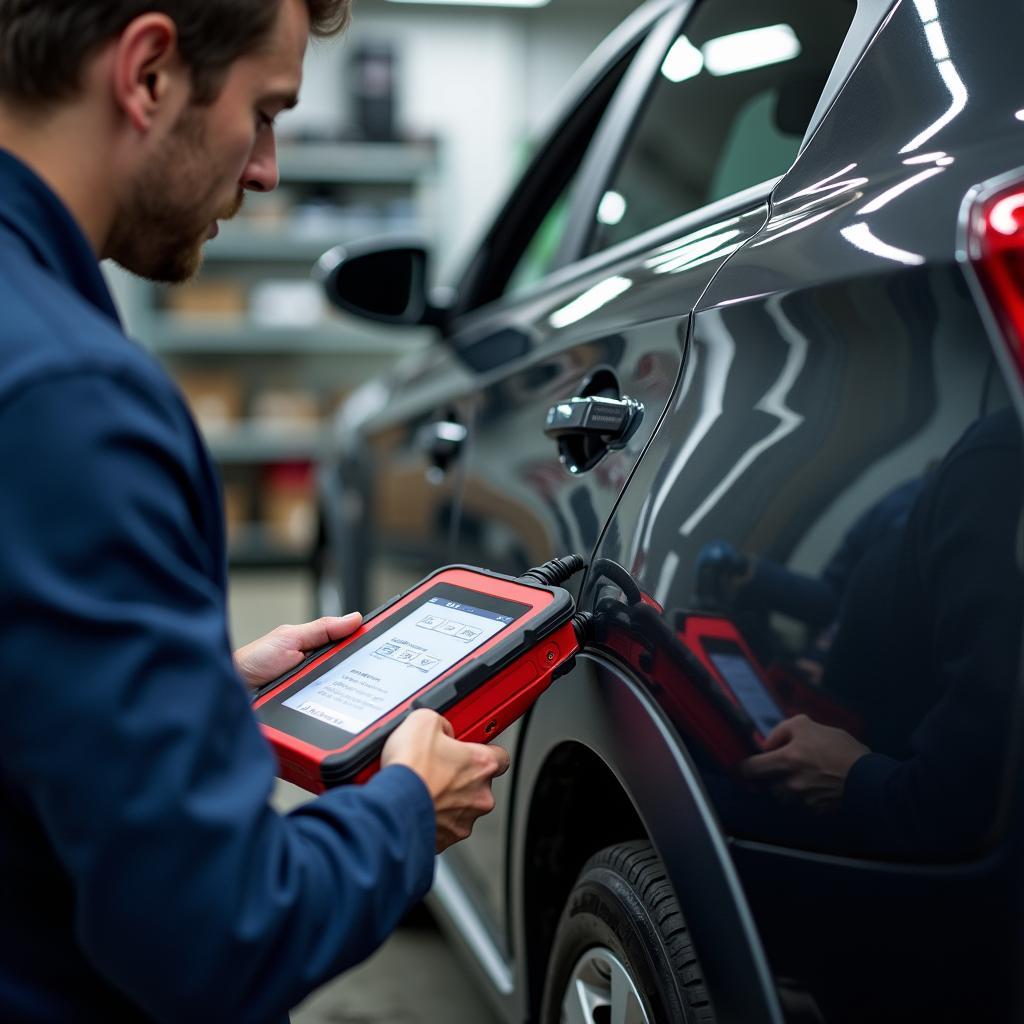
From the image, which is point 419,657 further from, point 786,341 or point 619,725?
point 786,341

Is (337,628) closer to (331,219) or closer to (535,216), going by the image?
(535,216)

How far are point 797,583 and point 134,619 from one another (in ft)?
1.42

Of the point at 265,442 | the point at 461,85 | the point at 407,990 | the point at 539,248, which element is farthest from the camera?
the point at 461,85

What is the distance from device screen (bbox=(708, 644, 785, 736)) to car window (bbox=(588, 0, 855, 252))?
51 cm

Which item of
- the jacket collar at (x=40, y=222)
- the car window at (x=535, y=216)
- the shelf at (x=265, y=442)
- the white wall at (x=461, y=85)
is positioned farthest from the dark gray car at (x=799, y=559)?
the white wall at (x=461, y=85)

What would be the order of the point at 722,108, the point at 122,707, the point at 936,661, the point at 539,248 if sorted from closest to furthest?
the point at 122,707 < the point at 936,661 < the point at 722,108 < the point at 539,248

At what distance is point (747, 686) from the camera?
0.88 metres

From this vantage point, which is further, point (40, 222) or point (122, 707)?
point (40, 222)

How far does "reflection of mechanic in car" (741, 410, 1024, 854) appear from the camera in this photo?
71 cm

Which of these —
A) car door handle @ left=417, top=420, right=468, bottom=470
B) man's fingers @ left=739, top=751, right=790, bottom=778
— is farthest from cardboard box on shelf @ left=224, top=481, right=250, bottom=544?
man's fingers @ left=739, top=751, right=790, bottom=778

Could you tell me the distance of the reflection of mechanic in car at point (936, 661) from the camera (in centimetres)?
71

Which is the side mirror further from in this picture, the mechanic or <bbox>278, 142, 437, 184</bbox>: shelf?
<bbox>278, 142, 437, 184</bbox>: shelf

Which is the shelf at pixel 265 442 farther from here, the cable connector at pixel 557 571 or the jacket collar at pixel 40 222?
the jacket collar at pixel 40 222

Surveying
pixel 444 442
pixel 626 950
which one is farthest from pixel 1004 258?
pixel 444 442
